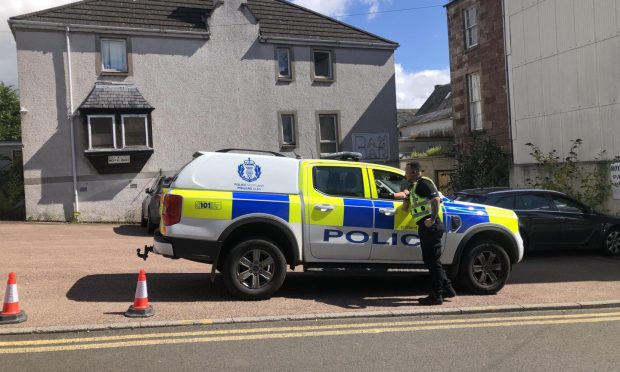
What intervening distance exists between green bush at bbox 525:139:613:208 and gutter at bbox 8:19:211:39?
12.4 meters

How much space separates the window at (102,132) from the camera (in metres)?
18.9

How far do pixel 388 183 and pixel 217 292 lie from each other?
8.95ft

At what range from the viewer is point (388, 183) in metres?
7.59

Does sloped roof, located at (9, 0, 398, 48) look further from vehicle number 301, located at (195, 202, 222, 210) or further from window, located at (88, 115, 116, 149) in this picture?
vehicle number 301, located at (195, 202, 222, 210)

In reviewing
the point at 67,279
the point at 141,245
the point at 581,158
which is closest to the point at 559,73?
the point at 581,158

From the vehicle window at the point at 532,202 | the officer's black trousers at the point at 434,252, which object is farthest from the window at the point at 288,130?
the officer's black trousers at the point at 434,252

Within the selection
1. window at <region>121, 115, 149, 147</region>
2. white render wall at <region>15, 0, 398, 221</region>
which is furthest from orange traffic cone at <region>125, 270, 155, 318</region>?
window at <region>121, 115, 149, 147</region>

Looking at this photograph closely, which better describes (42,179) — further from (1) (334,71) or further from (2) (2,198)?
(1) (334,71)

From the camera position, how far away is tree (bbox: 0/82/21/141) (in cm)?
3866

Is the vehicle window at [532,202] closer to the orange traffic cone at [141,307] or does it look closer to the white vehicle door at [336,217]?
the white vehicle door at [336,217]

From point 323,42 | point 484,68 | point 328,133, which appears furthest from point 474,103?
point 323,42

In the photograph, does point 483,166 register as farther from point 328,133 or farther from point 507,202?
point 507,202

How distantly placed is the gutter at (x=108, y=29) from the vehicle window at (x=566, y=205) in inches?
557

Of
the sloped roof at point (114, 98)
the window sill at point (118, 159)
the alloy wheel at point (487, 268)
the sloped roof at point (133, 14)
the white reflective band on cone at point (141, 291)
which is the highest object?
the sloped roof at point (133, 14)
